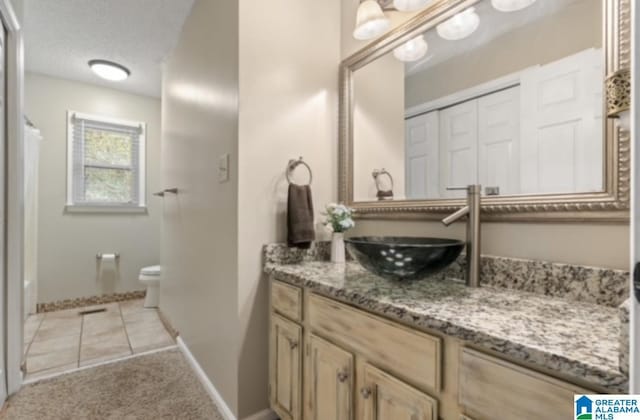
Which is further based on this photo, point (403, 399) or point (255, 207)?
point (255, 207)

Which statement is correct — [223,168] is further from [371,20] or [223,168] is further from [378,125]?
[371,20]

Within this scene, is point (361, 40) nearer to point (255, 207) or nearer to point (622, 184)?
point (255, 207)

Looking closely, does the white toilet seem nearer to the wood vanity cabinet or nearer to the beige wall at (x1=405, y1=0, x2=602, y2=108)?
the wood vanity cabinet

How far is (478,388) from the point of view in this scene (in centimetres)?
69

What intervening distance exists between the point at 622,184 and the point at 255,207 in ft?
4.27

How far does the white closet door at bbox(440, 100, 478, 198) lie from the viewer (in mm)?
1253

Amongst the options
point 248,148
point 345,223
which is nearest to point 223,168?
point 248,148

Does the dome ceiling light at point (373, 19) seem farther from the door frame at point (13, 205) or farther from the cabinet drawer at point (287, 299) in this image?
the door frame at point (13, 205)

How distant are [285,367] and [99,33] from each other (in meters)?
2.81

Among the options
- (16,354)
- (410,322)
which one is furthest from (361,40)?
(16,354)

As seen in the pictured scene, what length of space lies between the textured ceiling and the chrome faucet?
2200mm

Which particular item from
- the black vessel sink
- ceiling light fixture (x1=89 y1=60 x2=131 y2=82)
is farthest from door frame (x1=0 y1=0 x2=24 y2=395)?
the black vessel sink

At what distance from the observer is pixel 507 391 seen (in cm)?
64

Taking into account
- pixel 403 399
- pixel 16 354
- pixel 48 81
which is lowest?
pixel 16 354
